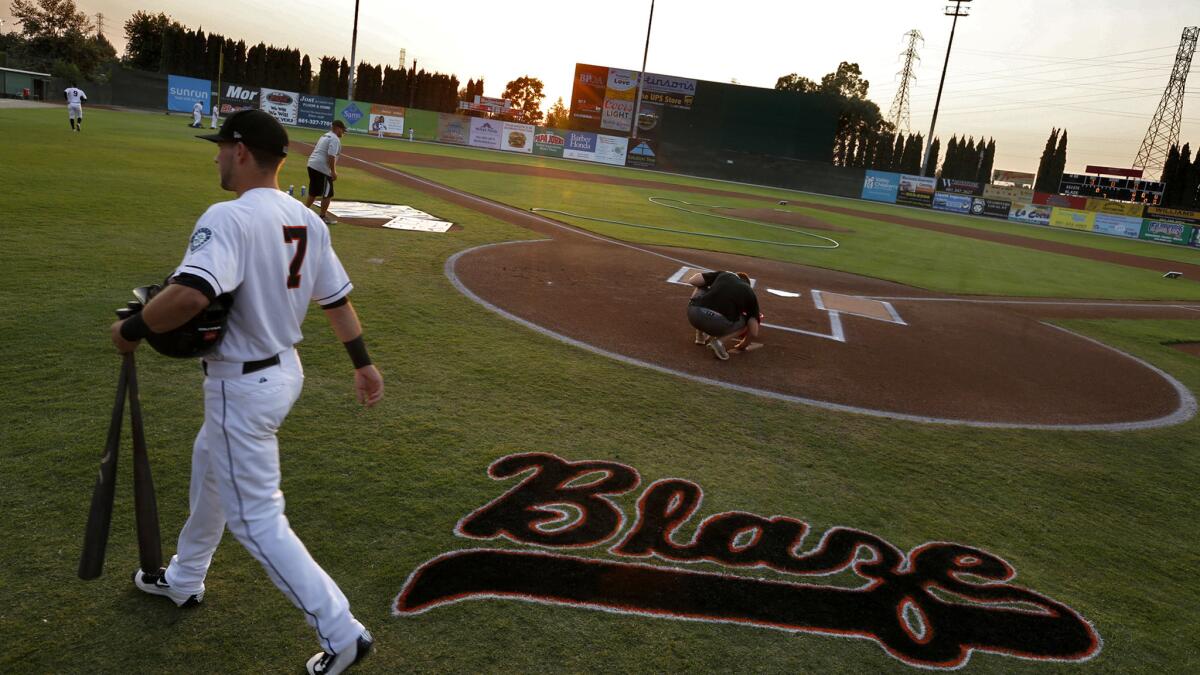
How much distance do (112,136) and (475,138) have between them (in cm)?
3342

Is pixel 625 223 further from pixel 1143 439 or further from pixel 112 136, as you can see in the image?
pixel 112 136

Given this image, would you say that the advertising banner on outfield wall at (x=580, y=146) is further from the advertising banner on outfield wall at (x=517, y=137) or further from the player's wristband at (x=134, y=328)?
the player's wristband at (x=134, y=328)

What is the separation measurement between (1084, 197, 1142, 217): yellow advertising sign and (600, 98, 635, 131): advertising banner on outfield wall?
35.9 m

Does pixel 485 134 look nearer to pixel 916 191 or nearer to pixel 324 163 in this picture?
pixel 916 191

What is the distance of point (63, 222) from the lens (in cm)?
1144

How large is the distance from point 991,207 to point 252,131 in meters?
57.9

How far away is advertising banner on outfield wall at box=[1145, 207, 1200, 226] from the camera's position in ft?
154

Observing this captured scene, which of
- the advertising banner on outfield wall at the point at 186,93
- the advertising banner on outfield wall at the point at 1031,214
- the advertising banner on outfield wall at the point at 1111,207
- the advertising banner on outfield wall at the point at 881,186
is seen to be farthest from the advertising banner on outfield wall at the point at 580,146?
the advertising banner on outfield wall at the point at 1111,207

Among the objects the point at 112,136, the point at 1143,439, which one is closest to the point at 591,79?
the point at 112,136

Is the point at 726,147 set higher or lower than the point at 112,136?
higher

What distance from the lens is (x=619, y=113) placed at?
6531 cm

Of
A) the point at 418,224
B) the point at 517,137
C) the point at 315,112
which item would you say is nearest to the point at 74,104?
the point at 418,224

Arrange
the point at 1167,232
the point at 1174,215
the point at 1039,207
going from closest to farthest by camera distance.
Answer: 1. the point at 1167,232
2. the point at 1174,215
3. the point at 1039,207

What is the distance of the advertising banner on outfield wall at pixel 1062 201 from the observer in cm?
5097
